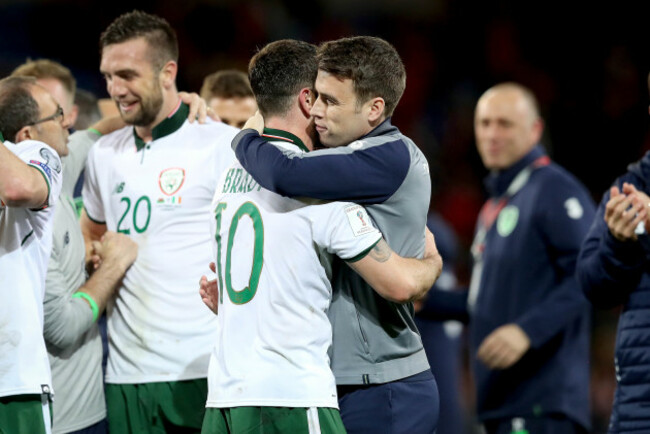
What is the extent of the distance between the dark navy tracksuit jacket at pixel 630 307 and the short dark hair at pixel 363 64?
1.56 m

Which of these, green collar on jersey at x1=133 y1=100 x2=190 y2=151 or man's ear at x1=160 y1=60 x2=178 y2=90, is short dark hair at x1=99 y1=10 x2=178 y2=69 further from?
green collar on jersey at x1=133 y1=100 x2=190 y2=151

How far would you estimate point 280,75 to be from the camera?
3355 mm

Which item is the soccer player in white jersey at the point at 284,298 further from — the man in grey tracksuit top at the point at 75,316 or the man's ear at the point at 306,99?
the man in grey tracksuit top at the point at 75,316

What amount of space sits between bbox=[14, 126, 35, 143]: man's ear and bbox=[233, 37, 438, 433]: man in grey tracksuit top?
A: 1.02 metres

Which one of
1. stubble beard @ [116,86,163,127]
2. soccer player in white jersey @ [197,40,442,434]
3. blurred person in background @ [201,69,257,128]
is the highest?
blurred person in background @ [201,69,257,128]

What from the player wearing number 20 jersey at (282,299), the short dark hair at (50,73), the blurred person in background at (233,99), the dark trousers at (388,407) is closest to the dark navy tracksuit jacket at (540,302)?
the blurred person in background at (233,99)

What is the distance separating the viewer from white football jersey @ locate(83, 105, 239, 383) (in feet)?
14.3

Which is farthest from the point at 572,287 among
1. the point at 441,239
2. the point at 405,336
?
the point at 405,336

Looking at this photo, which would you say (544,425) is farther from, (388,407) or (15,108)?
(15,108)

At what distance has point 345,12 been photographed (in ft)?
42.3

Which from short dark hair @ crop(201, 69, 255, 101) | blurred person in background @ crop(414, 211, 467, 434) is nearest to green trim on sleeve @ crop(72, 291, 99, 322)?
short dark hair @ crop(201, 69, 255, 101)

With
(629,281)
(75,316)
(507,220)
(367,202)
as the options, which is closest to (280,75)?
(367,202)

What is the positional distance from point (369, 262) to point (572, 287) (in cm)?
293

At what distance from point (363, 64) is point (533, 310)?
2876mm
